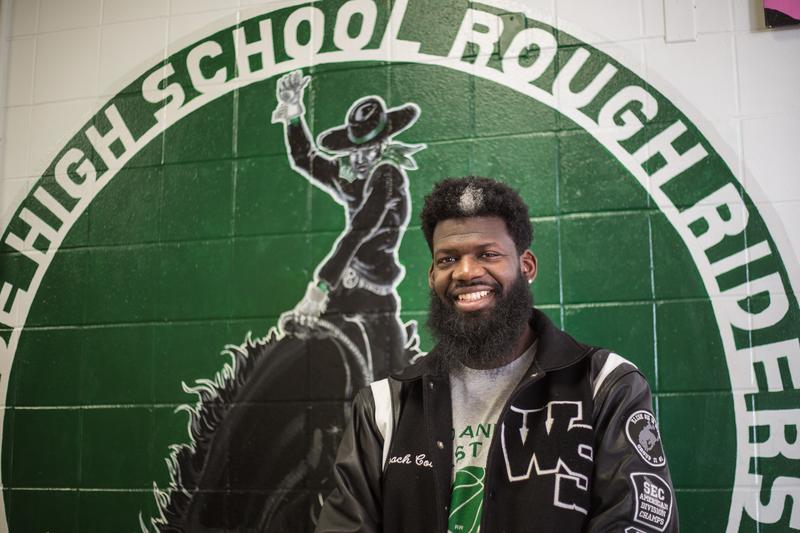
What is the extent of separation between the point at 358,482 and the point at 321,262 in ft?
2.97

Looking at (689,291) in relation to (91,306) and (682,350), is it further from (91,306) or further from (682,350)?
(91,306)

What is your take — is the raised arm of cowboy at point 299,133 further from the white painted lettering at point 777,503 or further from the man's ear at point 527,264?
the white painted lettering at point 777,503

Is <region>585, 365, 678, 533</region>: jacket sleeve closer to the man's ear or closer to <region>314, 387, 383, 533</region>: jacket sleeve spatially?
the man's ear

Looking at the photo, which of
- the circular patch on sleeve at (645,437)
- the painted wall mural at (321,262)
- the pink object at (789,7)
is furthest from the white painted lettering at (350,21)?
the circular patch on sleeve at (645,437)

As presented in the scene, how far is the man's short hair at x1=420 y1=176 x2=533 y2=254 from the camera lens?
1.93m

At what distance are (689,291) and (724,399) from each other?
34 centimetres

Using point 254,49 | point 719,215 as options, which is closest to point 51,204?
point 254,49

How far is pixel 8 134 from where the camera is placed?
287 cm

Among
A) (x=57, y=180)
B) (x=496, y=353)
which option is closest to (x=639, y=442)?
(x=496, y=353)

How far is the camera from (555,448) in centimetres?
171

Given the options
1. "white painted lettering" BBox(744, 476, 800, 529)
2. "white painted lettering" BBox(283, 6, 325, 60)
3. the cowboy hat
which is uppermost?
"white painted lettering" BBox(283, 6, 325, 60)

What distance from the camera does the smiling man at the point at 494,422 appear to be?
1656 mm

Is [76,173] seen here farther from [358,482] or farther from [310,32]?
[358,482]

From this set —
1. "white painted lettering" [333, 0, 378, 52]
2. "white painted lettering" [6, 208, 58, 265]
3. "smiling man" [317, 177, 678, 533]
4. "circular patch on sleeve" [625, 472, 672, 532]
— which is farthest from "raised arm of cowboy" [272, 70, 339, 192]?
"circular patch on sleeve" [625, 472, 672, 532]
